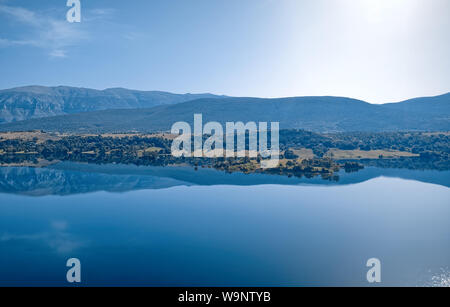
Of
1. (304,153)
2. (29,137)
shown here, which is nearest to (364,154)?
(304,153)

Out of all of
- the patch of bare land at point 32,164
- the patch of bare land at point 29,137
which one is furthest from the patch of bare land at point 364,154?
the patch of bare land at point 29,137

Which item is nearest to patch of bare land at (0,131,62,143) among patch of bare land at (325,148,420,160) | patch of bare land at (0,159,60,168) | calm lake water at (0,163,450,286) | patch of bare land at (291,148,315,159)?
patch of bare land at (0,159,60,168)

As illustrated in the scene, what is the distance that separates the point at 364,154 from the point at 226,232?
78.8 meters

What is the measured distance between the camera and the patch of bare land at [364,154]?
96375mm

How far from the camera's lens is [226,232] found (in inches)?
1303

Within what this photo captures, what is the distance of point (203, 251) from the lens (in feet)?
92.3

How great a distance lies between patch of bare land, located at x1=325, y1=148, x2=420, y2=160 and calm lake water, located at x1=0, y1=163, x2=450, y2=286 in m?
34.1

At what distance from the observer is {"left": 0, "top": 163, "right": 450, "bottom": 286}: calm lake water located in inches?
944

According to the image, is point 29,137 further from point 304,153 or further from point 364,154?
point 364,154
